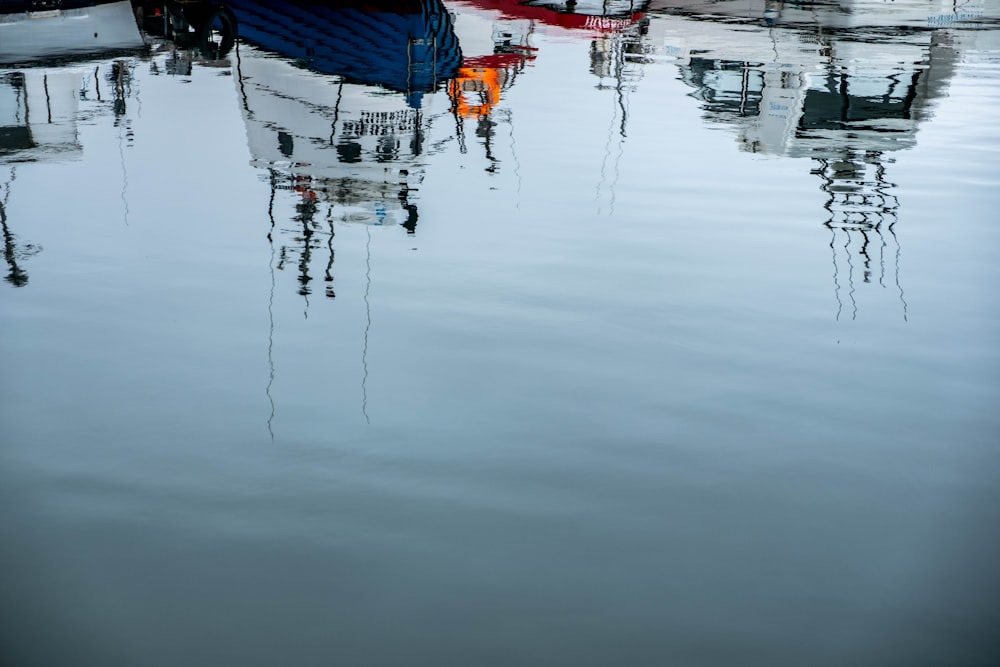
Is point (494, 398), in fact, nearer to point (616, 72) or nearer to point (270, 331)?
point (270, 331)

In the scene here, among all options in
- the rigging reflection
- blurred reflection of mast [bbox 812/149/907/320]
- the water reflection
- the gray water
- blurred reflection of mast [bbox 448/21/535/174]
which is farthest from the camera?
blurred reflection of mast [bbox 448/21/535/174]

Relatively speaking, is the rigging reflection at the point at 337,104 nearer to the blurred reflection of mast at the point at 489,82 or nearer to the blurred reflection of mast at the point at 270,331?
the blurred reflection of mast at the point at 270,331

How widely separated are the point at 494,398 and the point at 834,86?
11437 millimetres

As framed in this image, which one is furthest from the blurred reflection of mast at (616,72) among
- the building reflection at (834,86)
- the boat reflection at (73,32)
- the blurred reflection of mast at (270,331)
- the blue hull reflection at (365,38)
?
the boat reflection at (73,32)

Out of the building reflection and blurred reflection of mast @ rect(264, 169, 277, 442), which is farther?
the building reflection

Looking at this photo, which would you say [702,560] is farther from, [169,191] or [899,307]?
[169,191]

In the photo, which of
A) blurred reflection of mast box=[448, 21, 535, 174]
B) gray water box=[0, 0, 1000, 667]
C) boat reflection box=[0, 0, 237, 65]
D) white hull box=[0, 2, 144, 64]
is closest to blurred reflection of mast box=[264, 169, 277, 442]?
gray water box=[0, 0, 1000, 667]

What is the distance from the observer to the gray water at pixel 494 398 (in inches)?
171

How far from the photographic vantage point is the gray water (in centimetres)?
435

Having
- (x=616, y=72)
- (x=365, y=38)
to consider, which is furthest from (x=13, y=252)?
(x=616, y=72)

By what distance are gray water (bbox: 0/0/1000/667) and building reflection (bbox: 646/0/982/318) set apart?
11 centimetres

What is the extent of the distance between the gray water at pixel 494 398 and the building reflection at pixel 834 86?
106 mm

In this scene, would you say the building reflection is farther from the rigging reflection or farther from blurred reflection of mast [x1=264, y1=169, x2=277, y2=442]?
blurred reflection of mast [x1=264, y1=169, x2=277, y2=442]

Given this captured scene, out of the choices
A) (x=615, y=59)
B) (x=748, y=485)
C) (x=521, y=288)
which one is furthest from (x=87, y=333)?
(x=615, y=59)
